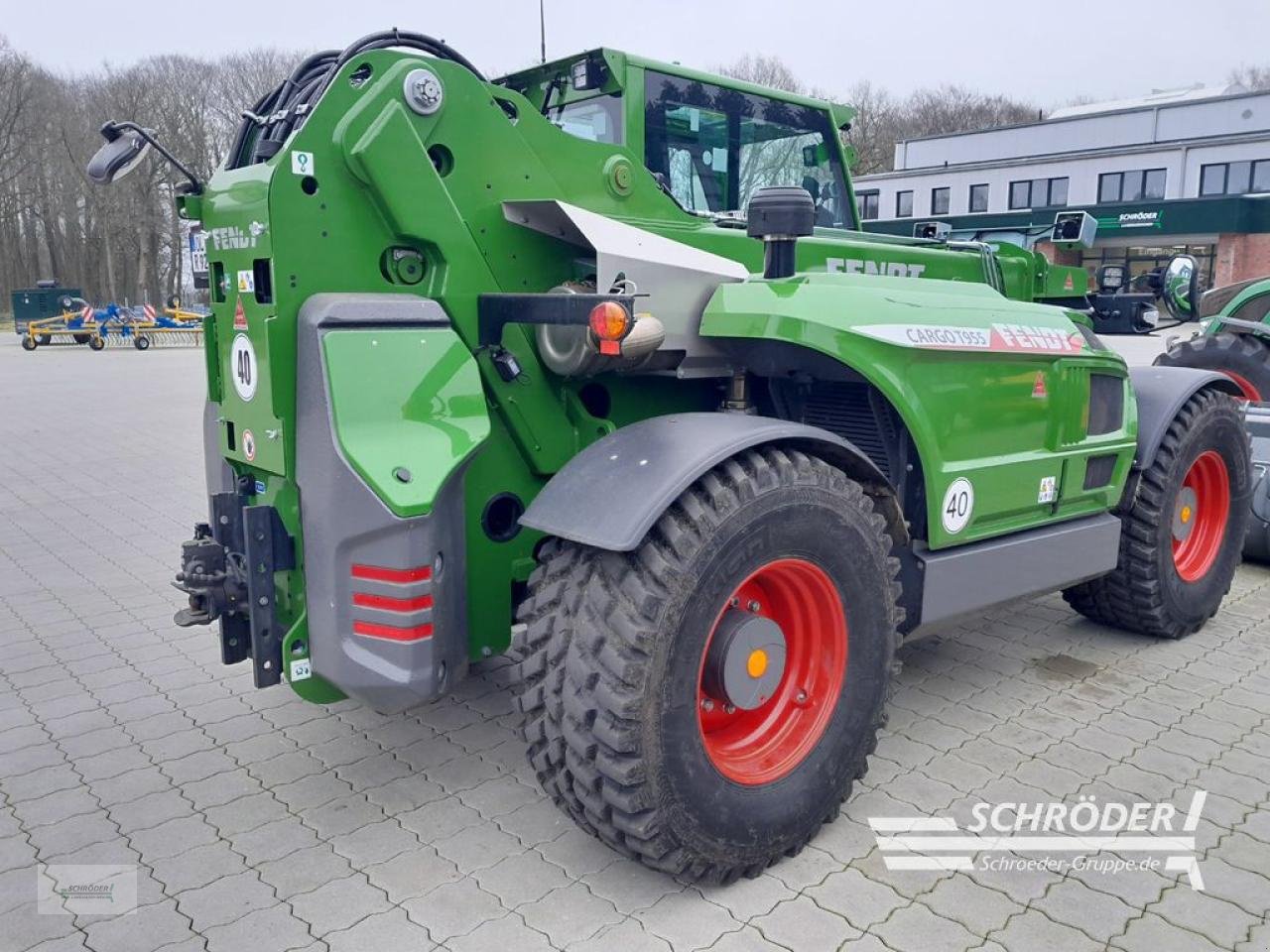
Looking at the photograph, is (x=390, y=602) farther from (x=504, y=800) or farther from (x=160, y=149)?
(x=160, y=149)

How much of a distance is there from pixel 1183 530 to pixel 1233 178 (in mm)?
38988

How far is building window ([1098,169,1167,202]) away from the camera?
38656 mm

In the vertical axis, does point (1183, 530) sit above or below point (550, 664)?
below

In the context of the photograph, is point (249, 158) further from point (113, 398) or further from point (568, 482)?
point (113, 398)

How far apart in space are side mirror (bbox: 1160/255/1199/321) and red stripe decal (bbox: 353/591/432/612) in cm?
392

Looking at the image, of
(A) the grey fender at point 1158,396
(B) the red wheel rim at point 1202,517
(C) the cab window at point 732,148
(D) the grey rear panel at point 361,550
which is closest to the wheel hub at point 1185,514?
(B) the red wheel rim at point 1202,517

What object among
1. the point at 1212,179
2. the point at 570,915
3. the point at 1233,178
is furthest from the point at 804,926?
the point at 1212,179

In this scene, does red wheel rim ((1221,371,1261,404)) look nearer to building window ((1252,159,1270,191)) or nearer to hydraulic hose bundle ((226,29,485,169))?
hydraulic hose bundle ((226,29,485,169))

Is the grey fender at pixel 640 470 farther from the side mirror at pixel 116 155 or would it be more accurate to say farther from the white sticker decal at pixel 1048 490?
the side mirror at pixel 116 155

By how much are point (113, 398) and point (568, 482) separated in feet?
48.2

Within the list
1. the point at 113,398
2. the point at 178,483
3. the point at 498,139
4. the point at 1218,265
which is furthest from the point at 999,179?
the point at 498,139

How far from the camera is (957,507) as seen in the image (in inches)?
139

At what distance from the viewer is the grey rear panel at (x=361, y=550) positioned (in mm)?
2785

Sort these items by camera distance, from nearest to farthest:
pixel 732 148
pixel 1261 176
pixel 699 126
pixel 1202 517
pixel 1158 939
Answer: pixel 1158 939 → pixel 699 126 → pixel 732 148 → pixel 1202 517 → pixel 1261 176
